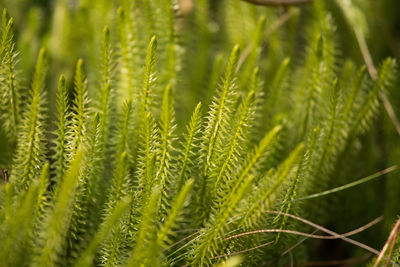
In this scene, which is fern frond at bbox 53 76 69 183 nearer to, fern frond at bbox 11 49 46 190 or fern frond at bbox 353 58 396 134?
fern frond at bbox 11 49 46 190

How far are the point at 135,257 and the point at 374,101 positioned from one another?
0.54 metres

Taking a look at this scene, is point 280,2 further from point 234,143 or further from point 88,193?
point 88,193

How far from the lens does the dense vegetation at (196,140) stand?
50cm

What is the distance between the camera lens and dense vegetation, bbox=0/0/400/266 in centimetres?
50

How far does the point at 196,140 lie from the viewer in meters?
0.58

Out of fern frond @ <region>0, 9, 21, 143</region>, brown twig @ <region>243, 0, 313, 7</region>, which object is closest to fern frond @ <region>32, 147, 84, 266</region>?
fern frond @ <region>0, 9, 21, 143</region>

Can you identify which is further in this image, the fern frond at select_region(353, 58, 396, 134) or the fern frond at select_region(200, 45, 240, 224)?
the fern frond at select_region(353, 58, 396, 134)

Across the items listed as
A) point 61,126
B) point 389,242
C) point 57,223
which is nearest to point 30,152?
point 61,126

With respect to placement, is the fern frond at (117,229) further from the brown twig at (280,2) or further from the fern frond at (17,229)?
the brown twig at (280,2)

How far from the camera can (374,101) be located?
0.75 metres

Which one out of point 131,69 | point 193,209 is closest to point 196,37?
point 131,69

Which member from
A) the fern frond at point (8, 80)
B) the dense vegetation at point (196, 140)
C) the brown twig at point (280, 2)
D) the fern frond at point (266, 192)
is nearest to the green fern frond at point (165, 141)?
the dense vegetation at point (196, 140)

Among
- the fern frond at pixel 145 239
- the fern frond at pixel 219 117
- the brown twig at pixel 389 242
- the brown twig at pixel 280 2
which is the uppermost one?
the brown twig at pixel 280 2

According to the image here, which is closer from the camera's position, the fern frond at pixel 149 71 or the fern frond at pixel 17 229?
the fern frond at pixel 17 229
